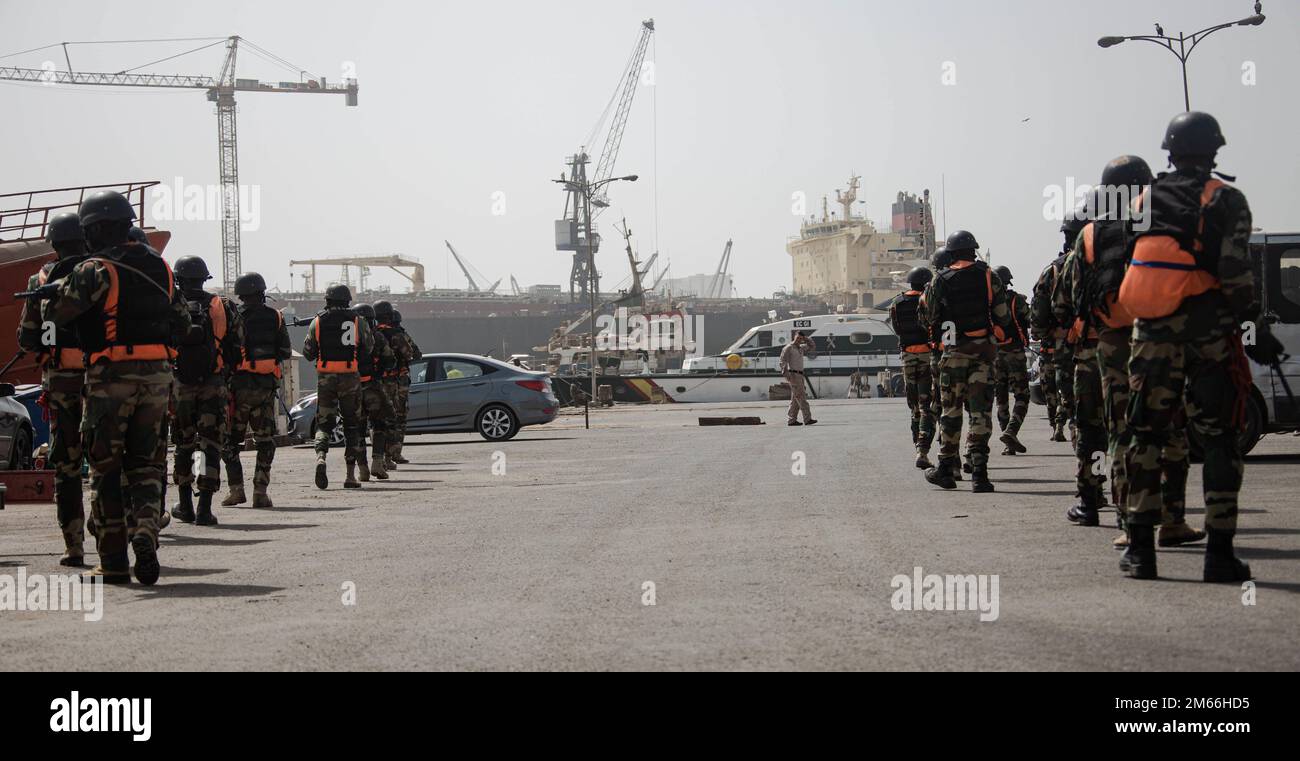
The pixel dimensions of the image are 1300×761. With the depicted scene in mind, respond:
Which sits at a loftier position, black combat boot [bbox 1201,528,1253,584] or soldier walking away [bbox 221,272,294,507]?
soldier walking away [bbox 221,272,294,507]

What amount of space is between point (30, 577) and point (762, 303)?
128966 mm

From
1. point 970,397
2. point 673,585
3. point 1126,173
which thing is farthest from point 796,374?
point 673,585

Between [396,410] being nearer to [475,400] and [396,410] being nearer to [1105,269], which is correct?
[475,400]

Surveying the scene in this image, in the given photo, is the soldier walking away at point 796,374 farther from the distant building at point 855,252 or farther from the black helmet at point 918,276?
the distant building at point 855,252

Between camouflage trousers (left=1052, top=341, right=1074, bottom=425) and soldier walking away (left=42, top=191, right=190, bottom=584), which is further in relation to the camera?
camouflage trousers (left=1052, top=341, right=1074, bottom=425)

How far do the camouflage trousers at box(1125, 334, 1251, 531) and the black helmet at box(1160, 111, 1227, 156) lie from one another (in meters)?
0.86

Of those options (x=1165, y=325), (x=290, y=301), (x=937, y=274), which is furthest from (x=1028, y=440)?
(x=290, y=301)

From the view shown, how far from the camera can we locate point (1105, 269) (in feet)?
22.5

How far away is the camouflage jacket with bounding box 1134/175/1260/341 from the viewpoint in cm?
563

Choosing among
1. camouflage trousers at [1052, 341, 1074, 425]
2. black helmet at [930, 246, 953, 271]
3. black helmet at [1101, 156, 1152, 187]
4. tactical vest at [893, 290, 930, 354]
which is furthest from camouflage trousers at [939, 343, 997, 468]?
black helmet at [1101, 156, 1152, 187]

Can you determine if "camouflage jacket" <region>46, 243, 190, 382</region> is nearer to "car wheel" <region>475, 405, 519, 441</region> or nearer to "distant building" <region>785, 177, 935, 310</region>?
"car wheel" <region>475, 405, 519, 441</region>

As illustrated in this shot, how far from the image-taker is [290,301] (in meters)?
127
